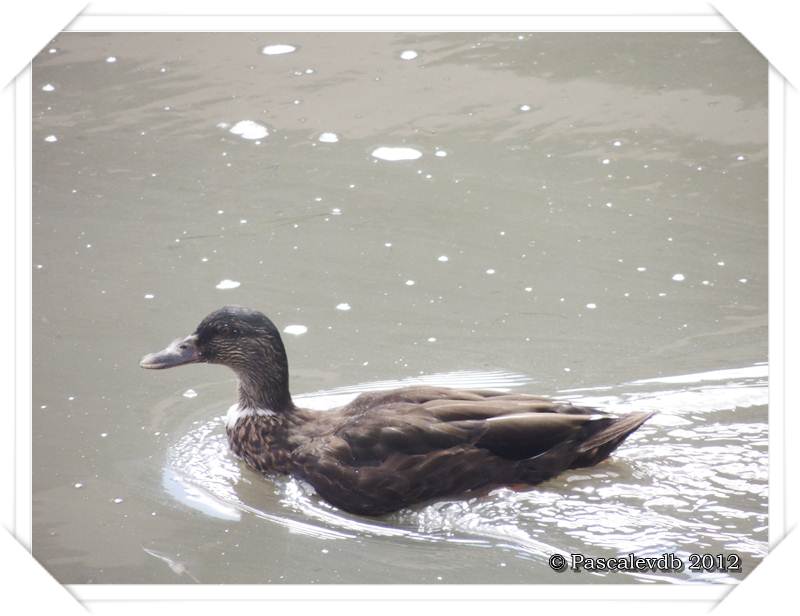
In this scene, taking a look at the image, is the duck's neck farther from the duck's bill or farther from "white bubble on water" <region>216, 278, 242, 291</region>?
"white bubble on water" <region>216, 278, 242, 291</region>

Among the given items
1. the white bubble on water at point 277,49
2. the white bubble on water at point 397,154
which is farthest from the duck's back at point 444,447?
the white bubble on water at point 397,154

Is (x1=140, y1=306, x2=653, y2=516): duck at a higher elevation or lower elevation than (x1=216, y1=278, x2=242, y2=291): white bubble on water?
lower

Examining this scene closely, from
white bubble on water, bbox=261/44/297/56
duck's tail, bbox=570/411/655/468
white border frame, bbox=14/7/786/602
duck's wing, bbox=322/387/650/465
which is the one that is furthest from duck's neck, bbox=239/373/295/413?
white bubble on water, bbox=261/44/297/56

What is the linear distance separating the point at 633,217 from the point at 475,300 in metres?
1.05

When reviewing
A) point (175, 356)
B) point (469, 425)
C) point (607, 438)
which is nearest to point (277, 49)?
point (175, 356)

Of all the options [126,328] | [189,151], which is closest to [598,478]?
[126,328]

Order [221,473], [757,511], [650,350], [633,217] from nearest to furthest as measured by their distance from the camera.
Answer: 1. [757,511]
2. [221,473]
3. [650,350]
4. [633,217]

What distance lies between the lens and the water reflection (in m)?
4.89

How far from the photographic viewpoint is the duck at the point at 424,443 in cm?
511

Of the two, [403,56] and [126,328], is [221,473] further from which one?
[403,56]

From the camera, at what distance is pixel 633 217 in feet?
22.4

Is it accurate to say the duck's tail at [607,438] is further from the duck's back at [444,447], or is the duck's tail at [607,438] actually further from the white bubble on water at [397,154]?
the white bubble on water at [397,154]

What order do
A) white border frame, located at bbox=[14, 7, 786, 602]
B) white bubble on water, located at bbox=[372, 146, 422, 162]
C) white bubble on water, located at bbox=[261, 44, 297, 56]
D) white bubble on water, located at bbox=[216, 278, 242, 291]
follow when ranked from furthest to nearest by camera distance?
1. white bubble on water, located at bbox=[372, 146, 422, 162]
2. white bubble on water, located at bbox=[216, 278, 242, 291]
3. white bubble on water, located at bbox=[261, 44, 297, 56]
4. white border frame, located at bbox=[14, 7, 786, 602]

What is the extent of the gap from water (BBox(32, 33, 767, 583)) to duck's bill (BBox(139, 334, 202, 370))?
30cm
